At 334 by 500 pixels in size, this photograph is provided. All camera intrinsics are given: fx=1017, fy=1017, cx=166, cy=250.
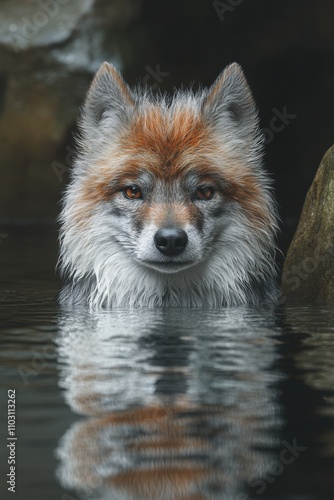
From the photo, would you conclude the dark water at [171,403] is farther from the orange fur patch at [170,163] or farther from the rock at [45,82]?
the rock at [45,82]

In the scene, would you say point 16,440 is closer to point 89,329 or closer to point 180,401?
point 180,401

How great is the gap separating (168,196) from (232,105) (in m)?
1.03

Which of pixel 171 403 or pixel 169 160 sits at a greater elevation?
pixel 169 160

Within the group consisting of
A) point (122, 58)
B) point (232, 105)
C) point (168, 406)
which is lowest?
point (168, 406)

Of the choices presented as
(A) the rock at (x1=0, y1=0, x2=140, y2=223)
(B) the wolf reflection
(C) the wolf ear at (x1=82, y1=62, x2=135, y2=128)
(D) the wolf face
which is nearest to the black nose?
(D) the wolf face

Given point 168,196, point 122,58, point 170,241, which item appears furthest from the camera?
point 122,58

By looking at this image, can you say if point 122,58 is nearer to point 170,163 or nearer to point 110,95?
point 110,95

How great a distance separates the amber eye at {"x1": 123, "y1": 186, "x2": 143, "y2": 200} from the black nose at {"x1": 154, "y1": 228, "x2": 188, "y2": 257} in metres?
0.48

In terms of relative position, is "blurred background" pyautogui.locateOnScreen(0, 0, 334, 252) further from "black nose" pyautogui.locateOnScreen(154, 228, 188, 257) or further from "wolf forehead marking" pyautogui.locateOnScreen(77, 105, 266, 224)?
"black nose" pyautogui.locateOnScreen(154, 228, 188, 257)

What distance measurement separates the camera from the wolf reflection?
136 inches

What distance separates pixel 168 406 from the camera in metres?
4.41

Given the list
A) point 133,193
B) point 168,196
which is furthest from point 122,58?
point 168,196

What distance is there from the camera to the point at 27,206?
18.0 m

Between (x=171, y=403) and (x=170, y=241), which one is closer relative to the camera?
(x=171, y=403)
